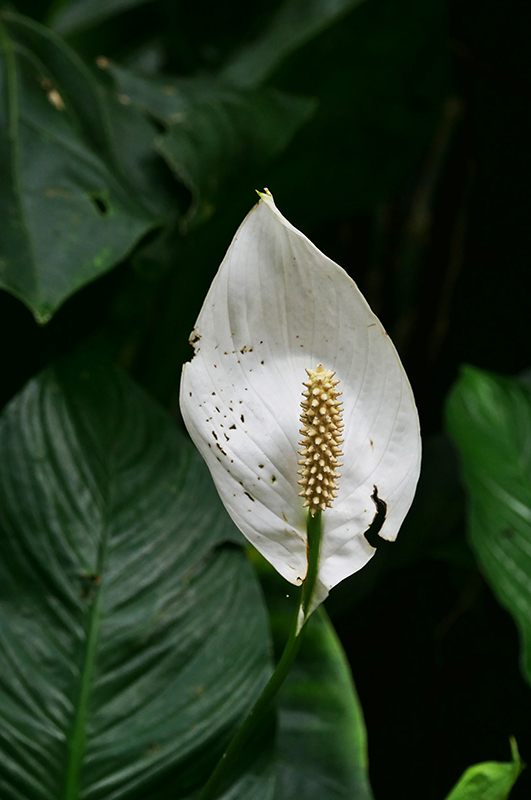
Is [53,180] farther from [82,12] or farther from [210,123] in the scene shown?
[82,12]

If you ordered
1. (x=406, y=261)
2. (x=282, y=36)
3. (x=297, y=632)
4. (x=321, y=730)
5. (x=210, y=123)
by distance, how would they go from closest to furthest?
(x=297, y=632), (x=321, y=730), (x=210, y=123), (x=282, y=36), (x=406, y=261)

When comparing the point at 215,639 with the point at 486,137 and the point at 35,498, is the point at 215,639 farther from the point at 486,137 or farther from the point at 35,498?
the point at 486,137

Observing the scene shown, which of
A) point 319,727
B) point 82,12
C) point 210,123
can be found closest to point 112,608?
point 319,727

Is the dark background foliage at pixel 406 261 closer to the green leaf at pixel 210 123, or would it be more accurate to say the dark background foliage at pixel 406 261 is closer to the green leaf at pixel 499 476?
the green leaf at pixel 210 123

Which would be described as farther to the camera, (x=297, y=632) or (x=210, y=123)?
(x=210, y=123)

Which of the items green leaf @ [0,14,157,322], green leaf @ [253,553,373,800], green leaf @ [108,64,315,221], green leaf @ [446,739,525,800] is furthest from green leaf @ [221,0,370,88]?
green leaf @ [446,739,525,800]

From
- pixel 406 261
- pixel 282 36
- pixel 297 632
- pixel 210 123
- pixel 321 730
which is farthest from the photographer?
pixel 406 261

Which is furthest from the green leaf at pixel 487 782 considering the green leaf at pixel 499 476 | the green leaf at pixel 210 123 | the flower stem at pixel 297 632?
the green leaf at pixel 210 123
